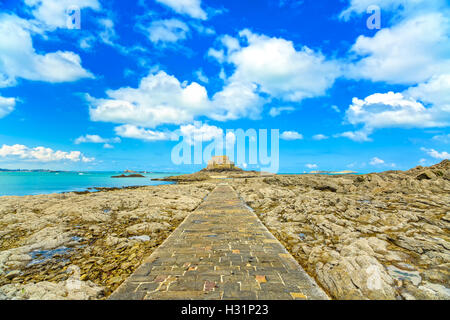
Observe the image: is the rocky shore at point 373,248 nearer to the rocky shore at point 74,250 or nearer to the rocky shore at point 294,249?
the rocky shore at point 294,249

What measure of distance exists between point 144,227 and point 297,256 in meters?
6.15

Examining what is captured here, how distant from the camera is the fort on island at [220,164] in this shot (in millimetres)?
117562

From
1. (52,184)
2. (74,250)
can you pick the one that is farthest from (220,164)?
(74,250)

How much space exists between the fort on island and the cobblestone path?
110 meters

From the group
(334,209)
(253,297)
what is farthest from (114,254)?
(334,209)

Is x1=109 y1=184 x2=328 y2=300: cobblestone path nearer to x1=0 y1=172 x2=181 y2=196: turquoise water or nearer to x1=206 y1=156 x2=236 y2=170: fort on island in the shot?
x1=0 y1=172 x2=181 y2=196: turquoise water

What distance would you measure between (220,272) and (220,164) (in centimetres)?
11423

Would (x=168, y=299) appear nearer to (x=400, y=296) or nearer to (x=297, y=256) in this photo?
(x=297, y=256)

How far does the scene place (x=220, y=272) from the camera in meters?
4.36

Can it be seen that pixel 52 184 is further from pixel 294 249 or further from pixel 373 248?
pixel 373 248

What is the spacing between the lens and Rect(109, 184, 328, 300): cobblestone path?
362 centimetres

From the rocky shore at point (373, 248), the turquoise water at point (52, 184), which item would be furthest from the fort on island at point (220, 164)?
the rocky shore at point (373, 248)

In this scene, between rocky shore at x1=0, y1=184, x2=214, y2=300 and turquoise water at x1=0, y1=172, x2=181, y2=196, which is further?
turquoise water at x1=0, y1=172, x2=181, y2=196

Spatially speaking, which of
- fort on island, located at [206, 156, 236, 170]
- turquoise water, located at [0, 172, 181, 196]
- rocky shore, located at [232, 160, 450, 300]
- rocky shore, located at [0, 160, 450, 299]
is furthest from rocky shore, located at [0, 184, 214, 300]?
fort on island, located at [206, 156, 236, 170]
